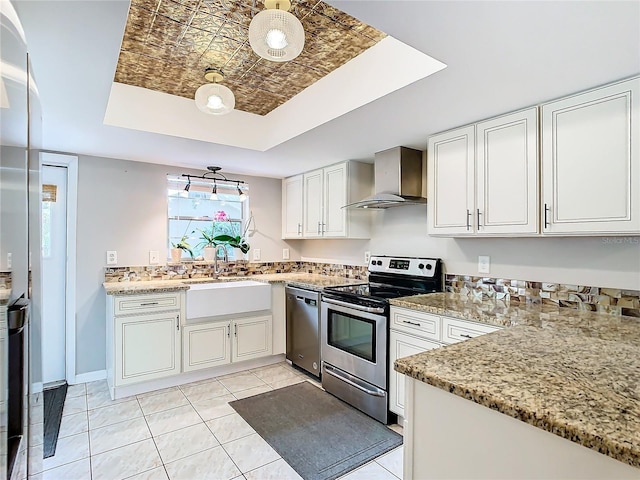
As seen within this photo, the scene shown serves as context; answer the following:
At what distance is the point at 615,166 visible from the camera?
174 cm

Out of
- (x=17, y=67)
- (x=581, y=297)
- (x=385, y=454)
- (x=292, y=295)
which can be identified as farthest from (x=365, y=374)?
(x=17, y=67)

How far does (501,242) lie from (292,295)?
6.52 feet

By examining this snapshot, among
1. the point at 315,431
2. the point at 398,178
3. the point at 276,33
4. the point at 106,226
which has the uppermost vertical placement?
the point at 276,33

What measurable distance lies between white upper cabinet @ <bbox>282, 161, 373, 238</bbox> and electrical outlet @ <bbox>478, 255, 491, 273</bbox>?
1.19 m

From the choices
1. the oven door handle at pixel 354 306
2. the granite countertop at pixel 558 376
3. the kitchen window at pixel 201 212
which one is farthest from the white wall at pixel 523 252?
the kitchen window at pixel 201 212

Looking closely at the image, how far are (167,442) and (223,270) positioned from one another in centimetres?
199

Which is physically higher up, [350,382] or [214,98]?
[214,98]

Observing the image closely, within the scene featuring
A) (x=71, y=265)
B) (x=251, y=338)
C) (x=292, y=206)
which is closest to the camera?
(x=71, y=265)

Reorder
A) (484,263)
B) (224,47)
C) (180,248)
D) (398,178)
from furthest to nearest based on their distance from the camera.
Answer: (180,248) → (398,178) → (484,263) → (224,47)

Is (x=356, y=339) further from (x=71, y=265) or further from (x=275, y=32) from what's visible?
(x=71, y=265)

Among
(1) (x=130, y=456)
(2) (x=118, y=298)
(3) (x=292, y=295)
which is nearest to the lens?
(1) (x=130, y=456)

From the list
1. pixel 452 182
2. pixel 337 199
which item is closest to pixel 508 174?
pixel 452 182

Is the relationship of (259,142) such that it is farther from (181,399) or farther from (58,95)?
(181,399)

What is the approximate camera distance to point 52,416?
265 cm
